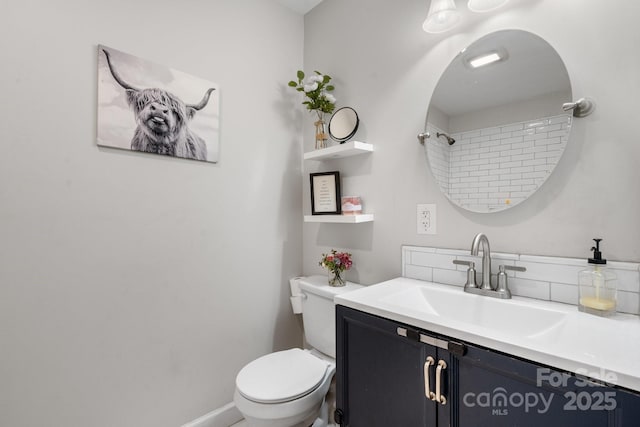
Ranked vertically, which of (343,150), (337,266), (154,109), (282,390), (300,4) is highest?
(300,4)

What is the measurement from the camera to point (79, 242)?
4.21ft

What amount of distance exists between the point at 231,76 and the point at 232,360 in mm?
1641

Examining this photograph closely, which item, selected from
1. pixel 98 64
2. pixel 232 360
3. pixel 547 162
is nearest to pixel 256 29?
pixel 98 64

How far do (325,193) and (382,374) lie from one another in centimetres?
110

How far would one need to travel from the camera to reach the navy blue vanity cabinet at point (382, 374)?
0.91 metres

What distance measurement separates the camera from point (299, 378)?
137 centimetres

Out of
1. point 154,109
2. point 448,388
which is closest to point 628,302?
point 448,388

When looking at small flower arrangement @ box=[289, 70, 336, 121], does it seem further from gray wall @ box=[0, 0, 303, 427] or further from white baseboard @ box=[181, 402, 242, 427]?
white baseboard @ box=[181, 402, 242, 427]

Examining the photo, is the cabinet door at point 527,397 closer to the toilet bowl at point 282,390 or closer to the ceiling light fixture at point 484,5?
the toilet bowl at point 282,390

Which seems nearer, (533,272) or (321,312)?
(533,272)

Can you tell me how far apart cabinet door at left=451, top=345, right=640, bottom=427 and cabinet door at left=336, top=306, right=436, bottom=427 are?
0.11m

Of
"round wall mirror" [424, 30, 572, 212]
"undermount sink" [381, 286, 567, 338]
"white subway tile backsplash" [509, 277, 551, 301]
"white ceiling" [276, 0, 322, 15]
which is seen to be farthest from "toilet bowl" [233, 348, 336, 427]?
"white ceiling" [276, 0, 322, 15]

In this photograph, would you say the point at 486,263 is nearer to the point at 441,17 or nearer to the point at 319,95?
the point at 441,17

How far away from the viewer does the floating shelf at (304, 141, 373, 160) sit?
1607mm
